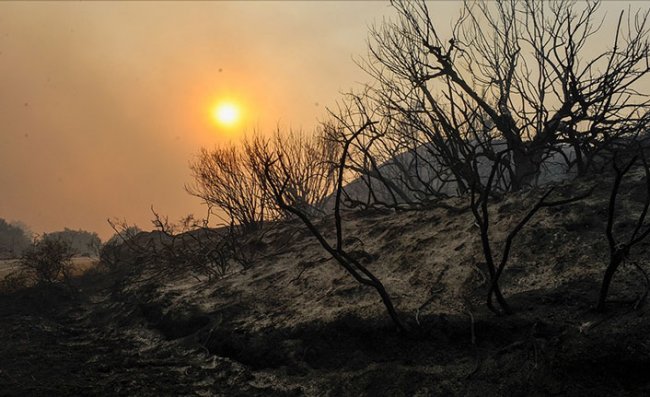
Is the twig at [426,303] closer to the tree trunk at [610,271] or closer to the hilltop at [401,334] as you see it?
the hilltop at [401,334]

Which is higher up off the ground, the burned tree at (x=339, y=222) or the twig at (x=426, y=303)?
the burned tree at (x=339, y=222)

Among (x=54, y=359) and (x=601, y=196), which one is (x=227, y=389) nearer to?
(x=54, y=359)

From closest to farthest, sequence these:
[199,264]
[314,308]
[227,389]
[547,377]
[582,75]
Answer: [547,377] < [227,389] < [314,308] < [582,75] < [199,264]

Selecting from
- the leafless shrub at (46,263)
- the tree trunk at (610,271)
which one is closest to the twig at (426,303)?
the tree trunk at (610,271)

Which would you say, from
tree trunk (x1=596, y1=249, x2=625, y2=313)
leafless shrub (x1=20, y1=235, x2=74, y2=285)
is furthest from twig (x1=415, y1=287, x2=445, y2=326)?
leafless shrub (x1=20, y1=235, x2=74, y2=285)

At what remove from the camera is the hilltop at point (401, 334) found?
90.6 inches

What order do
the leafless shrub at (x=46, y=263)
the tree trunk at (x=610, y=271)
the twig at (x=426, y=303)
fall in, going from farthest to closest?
1. the leafless shrub at (x=46, y=263)
2. the twig at (x=426, y=303)
3. the tree trunk at (x=610, y=271)

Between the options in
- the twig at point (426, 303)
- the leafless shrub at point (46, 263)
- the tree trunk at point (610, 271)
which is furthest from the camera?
the leafless shrub at point (46, 263)

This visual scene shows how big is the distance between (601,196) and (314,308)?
3.02m

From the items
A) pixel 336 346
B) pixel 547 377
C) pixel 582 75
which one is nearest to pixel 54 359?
pixel 336 346


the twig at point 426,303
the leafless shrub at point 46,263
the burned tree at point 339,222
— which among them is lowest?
the twig at point 426,303

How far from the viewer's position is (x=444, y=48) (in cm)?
704

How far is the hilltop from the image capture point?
230 cm

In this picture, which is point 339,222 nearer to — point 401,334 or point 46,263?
point 401,334
